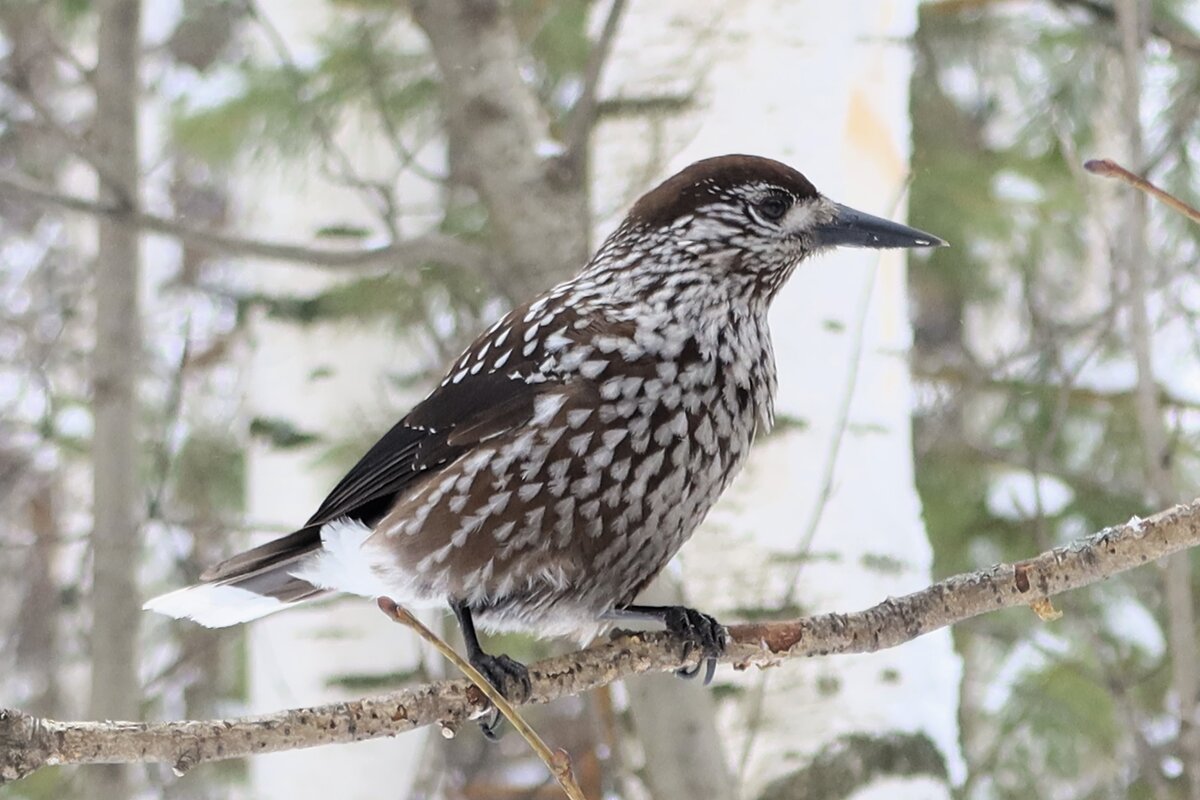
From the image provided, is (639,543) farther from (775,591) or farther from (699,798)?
(775,591)

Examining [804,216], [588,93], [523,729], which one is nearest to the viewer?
[523,729]

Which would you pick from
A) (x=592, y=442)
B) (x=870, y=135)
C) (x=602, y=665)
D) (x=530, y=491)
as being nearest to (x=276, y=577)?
(x=530, y=491)

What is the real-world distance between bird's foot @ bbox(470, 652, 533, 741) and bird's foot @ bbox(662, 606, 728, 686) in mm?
272

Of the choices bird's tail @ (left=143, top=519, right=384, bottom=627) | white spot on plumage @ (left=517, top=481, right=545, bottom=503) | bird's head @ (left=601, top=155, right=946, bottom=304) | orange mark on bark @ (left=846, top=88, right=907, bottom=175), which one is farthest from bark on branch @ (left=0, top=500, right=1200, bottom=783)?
orange mark on bark @ (left=846, top=88, right=907, bottom=175)

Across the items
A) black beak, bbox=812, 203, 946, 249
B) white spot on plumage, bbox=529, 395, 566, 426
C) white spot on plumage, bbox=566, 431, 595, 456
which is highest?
black beak, bbox=812, 203, 946, 249

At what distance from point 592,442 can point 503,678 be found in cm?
43

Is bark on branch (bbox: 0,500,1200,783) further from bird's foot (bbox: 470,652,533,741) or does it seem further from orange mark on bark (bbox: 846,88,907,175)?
orange mark on bark (bbox: 846,88,907,175)

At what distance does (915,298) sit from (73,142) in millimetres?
4650

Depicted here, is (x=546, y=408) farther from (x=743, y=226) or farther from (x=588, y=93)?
(x=588, y=93)

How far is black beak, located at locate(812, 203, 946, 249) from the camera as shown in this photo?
2.62 meters

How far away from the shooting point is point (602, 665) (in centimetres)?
226

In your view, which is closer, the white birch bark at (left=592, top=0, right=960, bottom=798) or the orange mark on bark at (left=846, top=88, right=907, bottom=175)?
the white birch bark at (left=592, top=0, right=960, bottom=798)

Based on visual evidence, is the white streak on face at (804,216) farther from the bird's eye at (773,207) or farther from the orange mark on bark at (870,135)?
the orange mark on bark at (870,135)

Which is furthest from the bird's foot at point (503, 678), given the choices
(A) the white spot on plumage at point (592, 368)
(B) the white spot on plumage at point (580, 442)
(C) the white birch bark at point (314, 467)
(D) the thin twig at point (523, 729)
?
(C) the white birch bark at point (314, 467)
